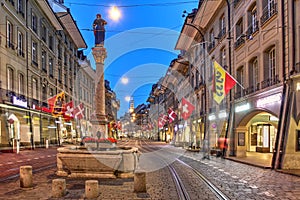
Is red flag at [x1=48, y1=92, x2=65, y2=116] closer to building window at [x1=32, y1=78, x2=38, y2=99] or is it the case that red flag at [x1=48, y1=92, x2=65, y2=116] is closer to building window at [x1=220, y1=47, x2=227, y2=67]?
building window at [x1=32, y1=78, x2=38, y2=99]

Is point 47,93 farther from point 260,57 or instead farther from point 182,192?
point 182,192

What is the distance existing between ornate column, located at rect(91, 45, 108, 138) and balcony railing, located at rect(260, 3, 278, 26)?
11.0m

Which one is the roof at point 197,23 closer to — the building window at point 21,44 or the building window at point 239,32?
the building window at point 239,32

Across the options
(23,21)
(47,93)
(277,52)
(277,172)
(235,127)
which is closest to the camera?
(277,172)

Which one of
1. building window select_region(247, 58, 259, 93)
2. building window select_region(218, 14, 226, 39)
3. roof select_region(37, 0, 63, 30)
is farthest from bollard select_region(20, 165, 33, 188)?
roof select_region(37, 0, 63, 30)

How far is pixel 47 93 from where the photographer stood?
37875 millimetres

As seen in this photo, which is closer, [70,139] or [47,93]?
[47,93]

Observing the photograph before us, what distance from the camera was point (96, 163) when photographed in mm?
11500

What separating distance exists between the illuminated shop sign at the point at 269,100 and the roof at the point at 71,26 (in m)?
31.5

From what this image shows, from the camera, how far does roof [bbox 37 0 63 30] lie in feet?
110

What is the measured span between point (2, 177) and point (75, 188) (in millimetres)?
3976

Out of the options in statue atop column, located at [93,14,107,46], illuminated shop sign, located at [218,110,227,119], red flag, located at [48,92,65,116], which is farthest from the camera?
red flag, located at [48,92,65,116]

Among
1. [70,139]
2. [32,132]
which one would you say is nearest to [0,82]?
[32,132]

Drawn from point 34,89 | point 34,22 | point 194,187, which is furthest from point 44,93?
point 194,187
